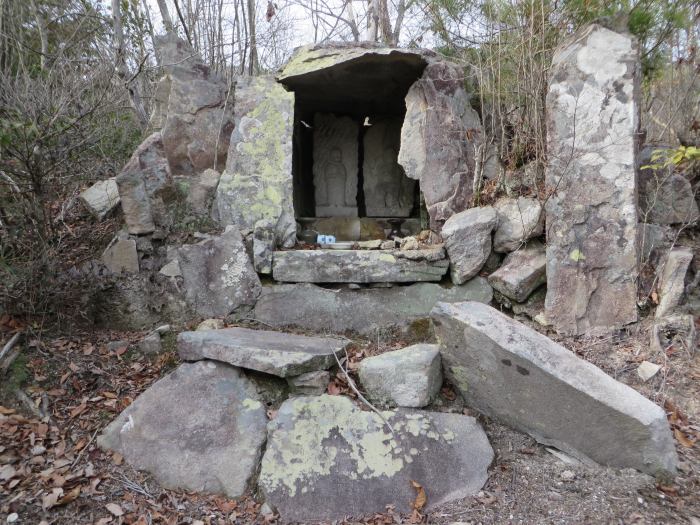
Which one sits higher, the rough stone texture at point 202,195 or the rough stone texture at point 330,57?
the rough stone texture at point 330,57

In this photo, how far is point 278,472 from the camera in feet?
7.26

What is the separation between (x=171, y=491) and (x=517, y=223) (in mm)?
2891

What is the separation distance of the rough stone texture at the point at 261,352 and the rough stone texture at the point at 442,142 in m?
1.83

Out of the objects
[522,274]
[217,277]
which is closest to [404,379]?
[522,274]

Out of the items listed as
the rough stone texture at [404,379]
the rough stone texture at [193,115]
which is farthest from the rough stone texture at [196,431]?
the rough stone texture at [193,115]

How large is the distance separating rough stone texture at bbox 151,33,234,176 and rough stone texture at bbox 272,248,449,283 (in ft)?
4.63

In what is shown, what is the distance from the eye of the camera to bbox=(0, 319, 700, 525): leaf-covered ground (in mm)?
1973

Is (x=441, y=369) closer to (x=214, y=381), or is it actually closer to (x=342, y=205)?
(x=214, y=381)

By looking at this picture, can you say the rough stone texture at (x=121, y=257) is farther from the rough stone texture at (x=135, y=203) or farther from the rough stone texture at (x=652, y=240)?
the rough stone texture at (x=652, y=240)

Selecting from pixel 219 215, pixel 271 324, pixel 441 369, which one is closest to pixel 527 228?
pixel 441 369

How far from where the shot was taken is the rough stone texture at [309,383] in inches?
102

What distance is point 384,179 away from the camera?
626 centimetres

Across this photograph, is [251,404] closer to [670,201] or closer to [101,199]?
[101,199]

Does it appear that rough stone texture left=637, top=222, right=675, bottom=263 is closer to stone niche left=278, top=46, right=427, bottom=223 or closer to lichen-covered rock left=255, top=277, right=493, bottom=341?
lichen-covered rock left=255, top=277, right=493, bottom=341
